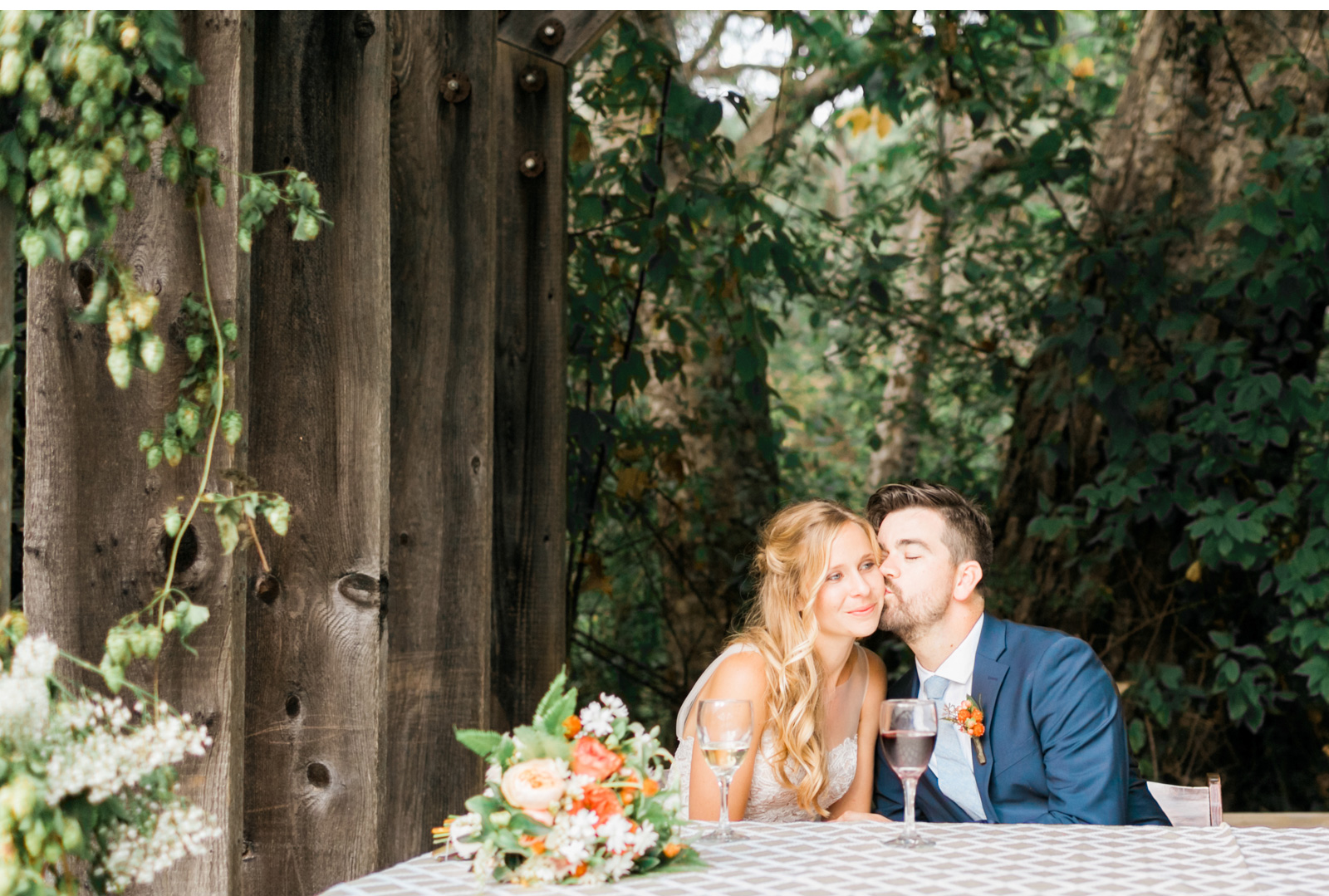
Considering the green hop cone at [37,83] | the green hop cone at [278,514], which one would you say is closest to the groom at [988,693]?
the green hop cone at [278,514]

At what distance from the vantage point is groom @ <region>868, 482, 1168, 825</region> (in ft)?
7.55

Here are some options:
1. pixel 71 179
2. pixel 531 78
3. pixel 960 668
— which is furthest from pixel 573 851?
pixel 531 78

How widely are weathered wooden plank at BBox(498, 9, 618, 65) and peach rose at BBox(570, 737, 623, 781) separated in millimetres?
1849

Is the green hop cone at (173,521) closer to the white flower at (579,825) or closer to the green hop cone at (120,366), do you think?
the green hop cone at (120,366)

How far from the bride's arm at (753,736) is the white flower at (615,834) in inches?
32.5

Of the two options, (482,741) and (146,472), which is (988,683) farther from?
(146,472)

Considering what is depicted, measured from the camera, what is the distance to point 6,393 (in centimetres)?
151

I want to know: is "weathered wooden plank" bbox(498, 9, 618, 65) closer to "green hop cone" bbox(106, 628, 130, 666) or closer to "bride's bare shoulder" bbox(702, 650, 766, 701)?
"bride's bare shoulder" bbox(702, 650, 766, 701)

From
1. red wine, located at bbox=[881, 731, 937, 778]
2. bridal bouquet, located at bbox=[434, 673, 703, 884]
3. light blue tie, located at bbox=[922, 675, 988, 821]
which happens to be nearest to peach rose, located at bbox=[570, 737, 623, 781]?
bridal bouquet, located at bbox=[434, 673, 703, 884]

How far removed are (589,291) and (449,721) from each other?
5.72ft

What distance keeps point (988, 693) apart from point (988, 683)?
0.07ft

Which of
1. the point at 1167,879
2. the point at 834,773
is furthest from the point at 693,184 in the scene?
the point at 1167,879

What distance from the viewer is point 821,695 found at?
8.31 ft

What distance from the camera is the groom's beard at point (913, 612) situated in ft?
8.29
